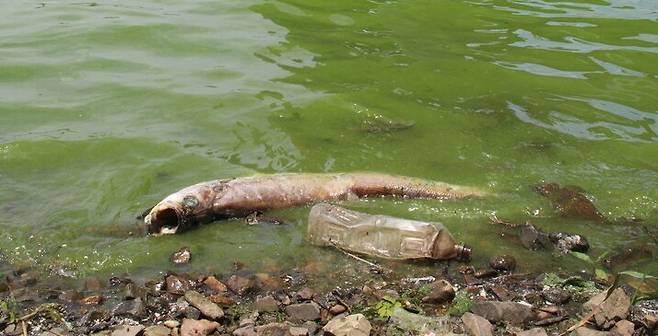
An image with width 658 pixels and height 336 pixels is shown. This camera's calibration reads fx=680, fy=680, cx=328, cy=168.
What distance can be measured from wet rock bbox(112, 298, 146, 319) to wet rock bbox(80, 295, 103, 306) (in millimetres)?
135

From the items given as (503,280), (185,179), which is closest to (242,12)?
(185,179)

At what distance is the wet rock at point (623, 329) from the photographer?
345 centimetres

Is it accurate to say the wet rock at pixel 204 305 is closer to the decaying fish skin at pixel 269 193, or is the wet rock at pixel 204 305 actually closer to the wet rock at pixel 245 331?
the wet rock at pixel 245 331

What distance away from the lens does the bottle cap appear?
4.37 metres

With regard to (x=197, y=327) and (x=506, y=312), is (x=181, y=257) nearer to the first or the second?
(x=197, y=327)

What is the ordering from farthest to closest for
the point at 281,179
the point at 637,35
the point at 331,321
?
the point at 637,35
the point at 281,179
the point at 331,321

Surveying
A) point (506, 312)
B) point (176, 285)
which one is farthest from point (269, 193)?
point (506, 312)

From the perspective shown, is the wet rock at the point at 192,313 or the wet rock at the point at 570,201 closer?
the wet rock at the point at 192,313

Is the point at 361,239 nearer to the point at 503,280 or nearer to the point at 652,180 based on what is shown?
the point at 503,280

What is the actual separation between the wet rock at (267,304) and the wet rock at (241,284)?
0.56 ft

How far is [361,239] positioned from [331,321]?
3.60 ft

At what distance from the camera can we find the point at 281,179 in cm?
527

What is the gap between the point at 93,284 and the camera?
4125 mm

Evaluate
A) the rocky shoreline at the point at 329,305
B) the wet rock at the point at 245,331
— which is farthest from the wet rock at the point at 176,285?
the wet rock at the point at 245,331
